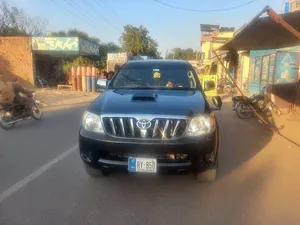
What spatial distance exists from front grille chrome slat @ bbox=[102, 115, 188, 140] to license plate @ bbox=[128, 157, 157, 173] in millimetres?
264

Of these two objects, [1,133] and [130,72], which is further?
[1,133]

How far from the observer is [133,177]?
168 inches

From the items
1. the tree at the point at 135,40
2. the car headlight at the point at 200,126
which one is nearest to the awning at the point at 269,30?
the car headlight at the point at 200,126

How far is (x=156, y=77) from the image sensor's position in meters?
4.93

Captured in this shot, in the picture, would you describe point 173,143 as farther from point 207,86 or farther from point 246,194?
point 207,86

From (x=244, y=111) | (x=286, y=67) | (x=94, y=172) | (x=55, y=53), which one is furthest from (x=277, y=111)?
(x=55, y=53)

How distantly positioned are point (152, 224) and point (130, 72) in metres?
2.83

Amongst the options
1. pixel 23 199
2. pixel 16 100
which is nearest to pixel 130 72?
pixel 23 199

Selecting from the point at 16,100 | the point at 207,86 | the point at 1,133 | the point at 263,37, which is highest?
the point at 263,37

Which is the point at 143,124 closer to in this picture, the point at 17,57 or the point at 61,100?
the point at 61,100

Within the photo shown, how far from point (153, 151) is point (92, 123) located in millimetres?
870

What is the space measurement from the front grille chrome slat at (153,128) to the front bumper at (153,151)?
7 centimetres

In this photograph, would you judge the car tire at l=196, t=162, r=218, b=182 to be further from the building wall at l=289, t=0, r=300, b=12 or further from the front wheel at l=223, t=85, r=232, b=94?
the front wheel at l=223, t=85, r=232, b=94

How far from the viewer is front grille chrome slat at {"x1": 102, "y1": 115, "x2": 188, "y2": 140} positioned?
11.0 feet
